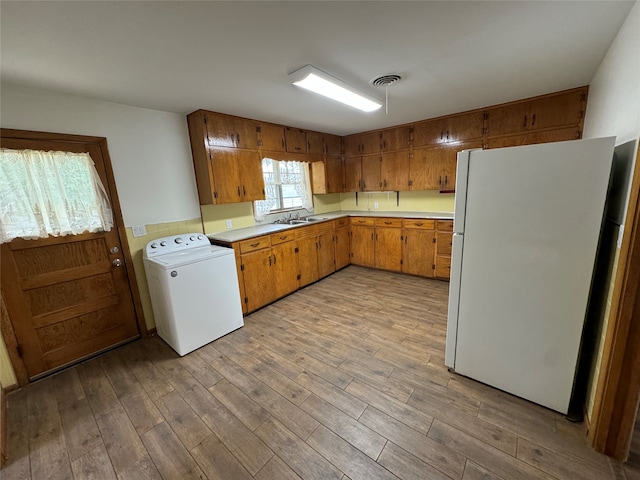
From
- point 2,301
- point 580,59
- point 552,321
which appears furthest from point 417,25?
point 2,301

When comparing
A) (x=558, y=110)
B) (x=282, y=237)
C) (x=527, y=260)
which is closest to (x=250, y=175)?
(x=282, y=237)

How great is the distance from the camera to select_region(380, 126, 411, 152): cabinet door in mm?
4023

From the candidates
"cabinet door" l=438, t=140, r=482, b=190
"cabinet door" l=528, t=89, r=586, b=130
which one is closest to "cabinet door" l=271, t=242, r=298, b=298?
"cabinet door" l=438, t=140, r=482, b=190

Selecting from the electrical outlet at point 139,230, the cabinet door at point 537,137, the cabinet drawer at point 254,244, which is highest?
the cabinet door at point 537,137

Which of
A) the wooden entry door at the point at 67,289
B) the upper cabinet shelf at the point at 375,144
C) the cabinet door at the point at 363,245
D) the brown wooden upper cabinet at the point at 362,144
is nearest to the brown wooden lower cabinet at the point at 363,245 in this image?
the cabinet door at the point at 363,245

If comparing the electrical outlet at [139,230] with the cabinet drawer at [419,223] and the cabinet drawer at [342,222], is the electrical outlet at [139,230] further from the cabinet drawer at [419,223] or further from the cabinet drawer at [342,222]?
the cabinet drawer at [419,223]

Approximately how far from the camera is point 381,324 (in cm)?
274

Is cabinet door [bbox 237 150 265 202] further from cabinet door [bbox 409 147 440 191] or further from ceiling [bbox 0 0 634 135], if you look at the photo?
cabinet door [bbox 409 147 440 191]

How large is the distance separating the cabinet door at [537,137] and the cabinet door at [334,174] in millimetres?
2309

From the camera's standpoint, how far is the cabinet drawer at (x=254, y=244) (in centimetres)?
299

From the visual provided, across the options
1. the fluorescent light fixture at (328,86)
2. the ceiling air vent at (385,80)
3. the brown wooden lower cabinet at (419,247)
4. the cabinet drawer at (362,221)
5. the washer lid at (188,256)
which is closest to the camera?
the fluorescent light fixture at (328,86)

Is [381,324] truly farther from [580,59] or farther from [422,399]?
[580,59]

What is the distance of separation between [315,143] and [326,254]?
184cm

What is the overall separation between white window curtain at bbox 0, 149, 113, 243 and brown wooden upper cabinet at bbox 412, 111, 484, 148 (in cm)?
399
